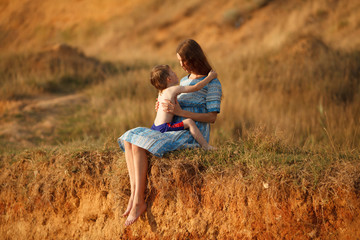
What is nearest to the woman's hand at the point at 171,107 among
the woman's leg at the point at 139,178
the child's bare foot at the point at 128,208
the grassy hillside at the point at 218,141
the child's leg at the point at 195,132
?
the child's leg at the point at 195,132

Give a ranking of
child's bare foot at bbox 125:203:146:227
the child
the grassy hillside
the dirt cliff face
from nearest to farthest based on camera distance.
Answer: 1. the dirt cliff face
2. the grassy hillside
3. child's bare foot at bbox 125:203:146:227
4. the child

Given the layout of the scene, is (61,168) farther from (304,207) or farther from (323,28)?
(323,28)

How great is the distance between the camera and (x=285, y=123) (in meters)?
7.46

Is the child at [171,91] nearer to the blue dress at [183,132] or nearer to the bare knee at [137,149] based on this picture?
the blue dress at [183,132]

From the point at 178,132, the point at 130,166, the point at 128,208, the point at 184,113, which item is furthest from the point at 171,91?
the point at 128,208

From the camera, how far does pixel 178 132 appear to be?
3869 millimetres

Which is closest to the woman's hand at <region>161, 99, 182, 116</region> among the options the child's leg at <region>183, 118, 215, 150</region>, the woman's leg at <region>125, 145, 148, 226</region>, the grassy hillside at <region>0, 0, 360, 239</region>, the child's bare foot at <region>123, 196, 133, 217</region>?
the child's leg at <region>183, 118, 215, 150</region>

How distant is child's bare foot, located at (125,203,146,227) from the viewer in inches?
138

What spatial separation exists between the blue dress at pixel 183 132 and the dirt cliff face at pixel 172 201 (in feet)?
0.71

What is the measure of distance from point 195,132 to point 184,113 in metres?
0.25

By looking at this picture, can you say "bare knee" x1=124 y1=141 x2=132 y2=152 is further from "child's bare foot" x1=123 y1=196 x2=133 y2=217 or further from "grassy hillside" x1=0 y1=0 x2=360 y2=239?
"child's bare foot" x1=123 y1=196 x2=133 y2=217

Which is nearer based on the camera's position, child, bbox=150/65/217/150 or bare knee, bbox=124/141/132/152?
bare knee, bbox=124/141/132/152

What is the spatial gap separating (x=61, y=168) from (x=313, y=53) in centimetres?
879

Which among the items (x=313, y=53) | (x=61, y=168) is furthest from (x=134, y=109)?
(x=313, y=53)
